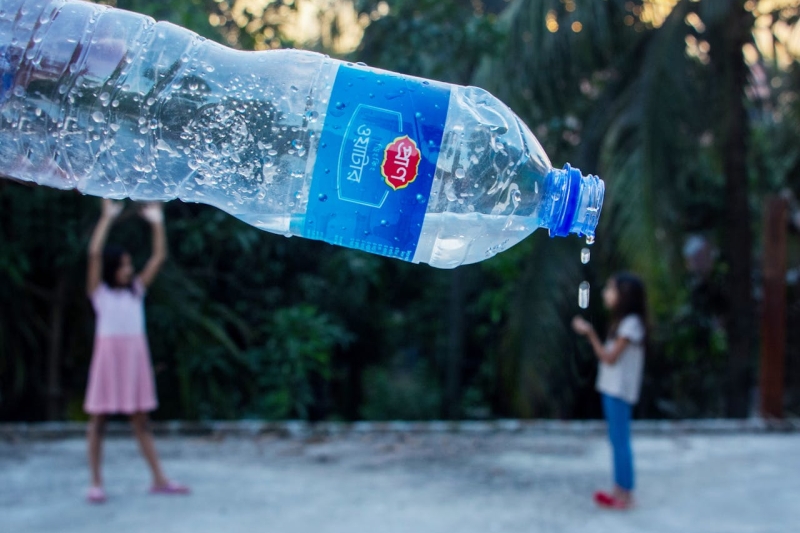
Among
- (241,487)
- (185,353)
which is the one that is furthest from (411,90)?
(185,353)

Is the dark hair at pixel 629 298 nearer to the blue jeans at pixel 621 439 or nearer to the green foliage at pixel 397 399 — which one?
the blue jeans at pixel 621 439

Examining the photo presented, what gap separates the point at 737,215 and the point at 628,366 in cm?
405

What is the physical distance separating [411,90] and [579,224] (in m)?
0.55

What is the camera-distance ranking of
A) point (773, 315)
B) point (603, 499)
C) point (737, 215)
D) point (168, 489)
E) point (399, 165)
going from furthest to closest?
1. point (737, 215)
2. point (773, 315)
3. point (168, 489)
4. point (603, 499)
5. point (399, 165)

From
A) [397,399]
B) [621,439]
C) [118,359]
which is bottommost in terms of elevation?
[397,399]

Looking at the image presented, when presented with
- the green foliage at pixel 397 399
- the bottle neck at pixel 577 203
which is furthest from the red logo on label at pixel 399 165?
the green foliage at pixel 397 399

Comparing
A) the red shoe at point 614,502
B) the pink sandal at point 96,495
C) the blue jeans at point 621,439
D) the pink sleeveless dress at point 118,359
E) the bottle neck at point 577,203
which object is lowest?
the pink sandal at point 96,495

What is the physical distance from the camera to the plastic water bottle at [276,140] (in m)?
2.29

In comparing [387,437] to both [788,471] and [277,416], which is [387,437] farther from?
[788,471]

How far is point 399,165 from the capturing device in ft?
7.30

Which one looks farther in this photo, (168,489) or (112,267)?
(168,489)

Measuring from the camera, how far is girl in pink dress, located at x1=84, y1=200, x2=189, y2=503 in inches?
208

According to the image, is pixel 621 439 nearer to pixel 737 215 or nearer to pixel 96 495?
pixel 96 495

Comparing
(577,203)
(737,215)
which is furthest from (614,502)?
(737,215)
